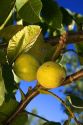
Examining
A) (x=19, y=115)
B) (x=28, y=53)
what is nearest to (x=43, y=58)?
(x=28, y=53)

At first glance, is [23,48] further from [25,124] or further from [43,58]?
[25,124]

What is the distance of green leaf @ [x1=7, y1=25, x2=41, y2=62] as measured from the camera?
0.97m

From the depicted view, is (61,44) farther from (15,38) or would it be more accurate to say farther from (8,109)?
(8,109)

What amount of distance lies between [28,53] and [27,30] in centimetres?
6

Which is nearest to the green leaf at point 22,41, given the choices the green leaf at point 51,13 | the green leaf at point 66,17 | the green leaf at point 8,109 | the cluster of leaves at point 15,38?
the cluster of leaves at point 15,38

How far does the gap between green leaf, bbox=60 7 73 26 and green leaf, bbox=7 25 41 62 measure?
0.54 meters

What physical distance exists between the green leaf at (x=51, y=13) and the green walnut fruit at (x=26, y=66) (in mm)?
278

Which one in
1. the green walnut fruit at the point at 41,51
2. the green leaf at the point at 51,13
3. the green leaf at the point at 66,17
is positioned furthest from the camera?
the green leaf at the point at 66,17

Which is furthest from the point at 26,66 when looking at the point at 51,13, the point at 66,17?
the point at 66,17

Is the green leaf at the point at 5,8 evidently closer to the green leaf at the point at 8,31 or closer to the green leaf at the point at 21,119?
the green leaf at the point at 8,31

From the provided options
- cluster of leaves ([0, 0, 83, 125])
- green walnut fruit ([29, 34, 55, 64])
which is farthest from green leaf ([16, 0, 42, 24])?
green walnut fruit ([29, 34, 55, 64])

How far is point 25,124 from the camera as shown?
1107 millimetres

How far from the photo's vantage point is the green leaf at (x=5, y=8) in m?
1.04

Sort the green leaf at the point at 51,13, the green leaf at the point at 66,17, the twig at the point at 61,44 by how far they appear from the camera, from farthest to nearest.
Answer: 1. the green leaf at the point at 66,17
2. the green leaf at the point at 51,13
3. the twig at the point at 61,44
